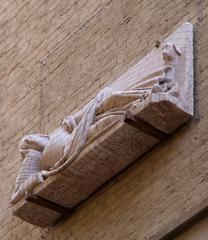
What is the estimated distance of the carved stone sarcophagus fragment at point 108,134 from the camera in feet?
19.3

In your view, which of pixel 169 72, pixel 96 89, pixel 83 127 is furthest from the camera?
pixel 96 89

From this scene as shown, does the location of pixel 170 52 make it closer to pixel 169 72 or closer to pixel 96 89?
pixel 169 72

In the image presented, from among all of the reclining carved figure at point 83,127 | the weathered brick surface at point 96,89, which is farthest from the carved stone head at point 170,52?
the weathered brick surface at point 96,89

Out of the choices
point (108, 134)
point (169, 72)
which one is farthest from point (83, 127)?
point (169, 72)

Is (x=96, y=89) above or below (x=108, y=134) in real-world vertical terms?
above

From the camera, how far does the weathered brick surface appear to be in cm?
581

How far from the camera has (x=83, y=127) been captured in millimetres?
6266

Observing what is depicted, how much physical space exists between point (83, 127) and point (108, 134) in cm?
30

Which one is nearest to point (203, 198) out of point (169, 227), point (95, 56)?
point (169, 227)

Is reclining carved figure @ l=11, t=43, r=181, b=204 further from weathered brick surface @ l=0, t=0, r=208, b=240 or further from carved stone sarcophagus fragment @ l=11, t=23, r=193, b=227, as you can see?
weathered brick surface @ l=0, t=0, r=208, b=240

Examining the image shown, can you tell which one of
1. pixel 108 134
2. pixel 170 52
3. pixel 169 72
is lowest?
pixel 108 134

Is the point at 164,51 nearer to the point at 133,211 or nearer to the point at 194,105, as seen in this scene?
the point at 194,105

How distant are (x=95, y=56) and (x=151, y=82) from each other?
1156mm

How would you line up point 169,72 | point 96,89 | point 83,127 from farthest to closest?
point 96,89, point 83,127, point 169,72
